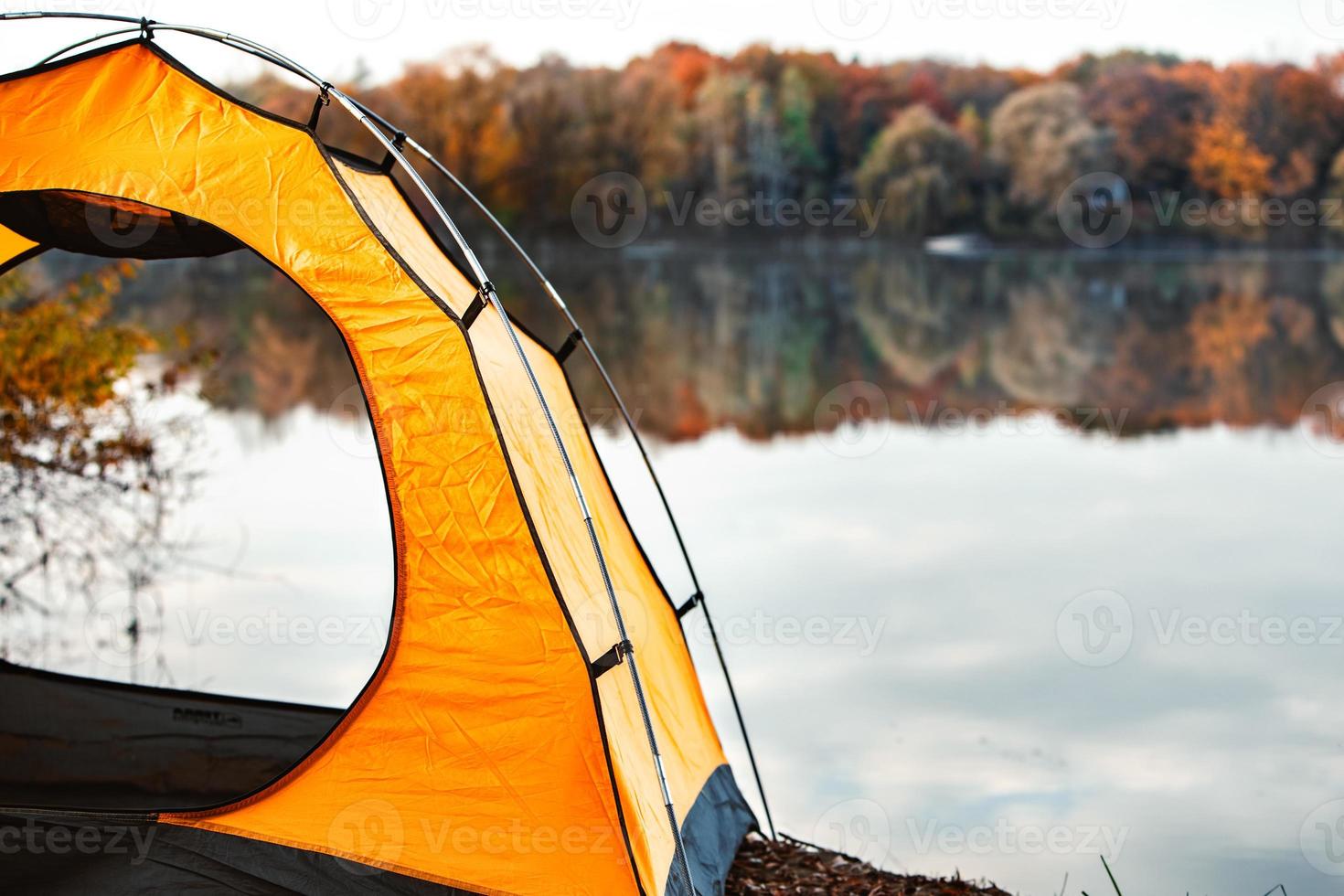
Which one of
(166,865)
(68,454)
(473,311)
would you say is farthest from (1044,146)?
(166,865)

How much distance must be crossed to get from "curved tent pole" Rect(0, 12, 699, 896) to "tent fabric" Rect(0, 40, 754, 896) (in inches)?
2.4

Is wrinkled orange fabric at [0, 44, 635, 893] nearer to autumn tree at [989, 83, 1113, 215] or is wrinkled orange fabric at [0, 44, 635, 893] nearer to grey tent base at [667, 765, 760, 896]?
grey tent base at [667, 765, 760, 896]

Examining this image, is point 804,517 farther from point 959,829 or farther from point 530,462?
point 530,462

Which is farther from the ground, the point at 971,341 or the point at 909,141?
the point at 909,141

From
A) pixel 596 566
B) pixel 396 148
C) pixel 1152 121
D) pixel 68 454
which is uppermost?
pixel 1152 121

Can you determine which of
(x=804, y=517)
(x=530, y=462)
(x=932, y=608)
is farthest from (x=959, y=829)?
(x=804, y=517)

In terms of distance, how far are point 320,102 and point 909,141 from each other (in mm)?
45864

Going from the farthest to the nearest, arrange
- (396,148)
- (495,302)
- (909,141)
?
(909,141) → (396,148) → (495,302)

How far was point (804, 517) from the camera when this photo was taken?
8.77 m

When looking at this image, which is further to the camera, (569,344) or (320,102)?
(569,344)

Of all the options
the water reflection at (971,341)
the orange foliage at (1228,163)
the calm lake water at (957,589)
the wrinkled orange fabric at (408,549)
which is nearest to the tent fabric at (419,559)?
the wrinkled orange fabric at (408,549)

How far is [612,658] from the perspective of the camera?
2980 mm

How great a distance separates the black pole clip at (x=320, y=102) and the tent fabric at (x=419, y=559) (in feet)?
0.37

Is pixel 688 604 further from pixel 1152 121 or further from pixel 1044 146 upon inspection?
pixel 1152 121
